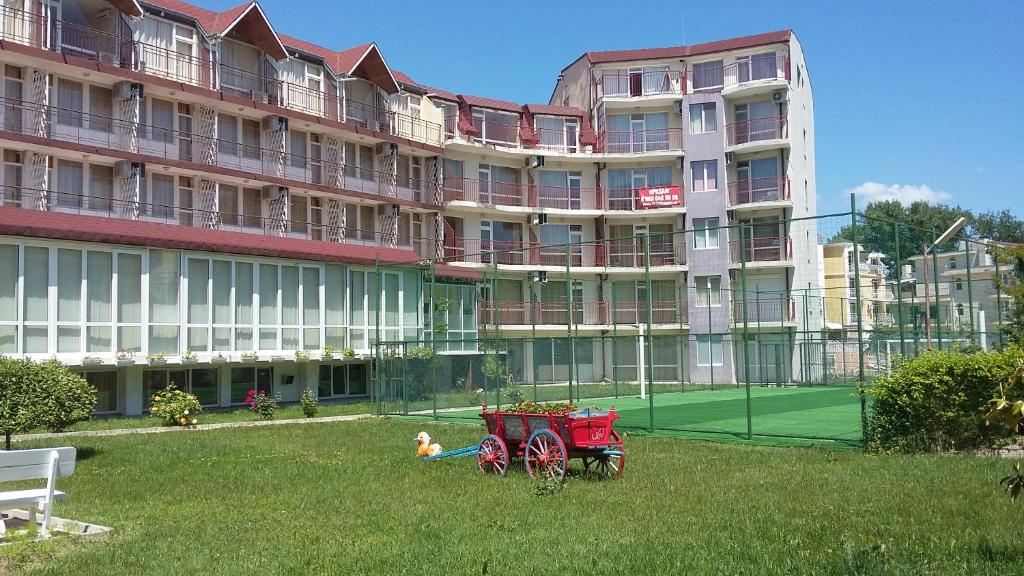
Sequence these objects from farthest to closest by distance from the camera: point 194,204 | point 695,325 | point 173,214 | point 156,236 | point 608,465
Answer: point 695,325, point 194,204, point 173,214, point 156,236, point 608,465

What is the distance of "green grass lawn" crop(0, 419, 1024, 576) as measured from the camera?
7.77m

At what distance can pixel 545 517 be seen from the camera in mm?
9875

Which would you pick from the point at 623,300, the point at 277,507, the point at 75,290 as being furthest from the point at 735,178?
the point at 277,507

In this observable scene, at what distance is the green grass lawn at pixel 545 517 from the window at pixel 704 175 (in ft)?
115

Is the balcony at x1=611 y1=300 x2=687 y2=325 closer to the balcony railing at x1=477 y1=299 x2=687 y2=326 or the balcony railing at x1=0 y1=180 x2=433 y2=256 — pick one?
the balcony railing at x1=477 y1=299 x2=687 y2=326

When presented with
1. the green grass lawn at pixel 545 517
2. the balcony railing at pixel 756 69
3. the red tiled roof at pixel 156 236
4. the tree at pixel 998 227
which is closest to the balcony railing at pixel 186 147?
the red tiled roof at pixel 156 236

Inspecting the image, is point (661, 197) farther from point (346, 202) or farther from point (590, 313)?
point (346, 202)

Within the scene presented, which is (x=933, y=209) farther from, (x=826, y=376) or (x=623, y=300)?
(x=826, y=376)

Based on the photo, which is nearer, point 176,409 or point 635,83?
point 176,409

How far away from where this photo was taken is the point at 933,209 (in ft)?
301

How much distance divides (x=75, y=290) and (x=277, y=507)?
704 inches

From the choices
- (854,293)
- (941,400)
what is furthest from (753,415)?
(941,400)

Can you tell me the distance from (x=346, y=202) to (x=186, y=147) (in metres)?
8.16

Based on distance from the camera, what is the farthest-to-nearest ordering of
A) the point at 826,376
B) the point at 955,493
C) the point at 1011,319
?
the point at 826,376
the point at 1011,319
the point at 955,493
